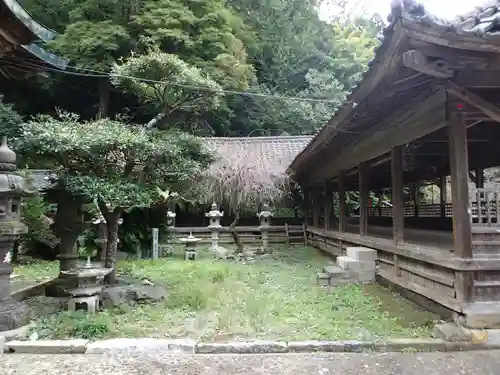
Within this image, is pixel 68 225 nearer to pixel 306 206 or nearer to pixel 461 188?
pixel 461 188

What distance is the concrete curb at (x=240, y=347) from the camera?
4.08 m

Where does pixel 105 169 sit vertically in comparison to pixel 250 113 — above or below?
below

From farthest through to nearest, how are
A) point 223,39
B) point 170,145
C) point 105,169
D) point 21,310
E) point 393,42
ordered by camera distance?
1. point 223,39
2. point 170,145
3. point 105,169
4. point 21,310
5. point 393,42

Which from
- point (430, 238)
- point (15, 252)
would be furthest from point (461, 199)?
point (15, 252)

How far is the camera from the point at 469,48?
10.8ft

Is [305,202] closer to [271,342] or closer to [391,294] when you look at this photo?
[391,294]

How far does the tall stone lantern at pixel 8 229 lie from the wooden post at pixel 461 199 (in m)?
5.09

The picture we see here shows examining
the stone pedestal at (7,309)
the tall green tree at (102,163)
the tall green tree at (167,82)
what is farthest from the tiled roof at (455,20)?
the stone pedestal at (7,309)

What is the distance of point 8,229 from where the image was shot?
493cm

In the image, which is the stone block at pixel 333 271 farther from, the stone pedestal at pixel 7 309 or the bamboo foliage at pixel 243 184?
the bamboo foliage at pixel 243 184

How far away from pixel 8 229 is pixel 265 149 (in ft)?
46.5

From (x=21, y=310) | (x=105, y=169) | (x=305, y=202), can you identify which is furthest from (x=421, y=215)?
(x=21, y=310)

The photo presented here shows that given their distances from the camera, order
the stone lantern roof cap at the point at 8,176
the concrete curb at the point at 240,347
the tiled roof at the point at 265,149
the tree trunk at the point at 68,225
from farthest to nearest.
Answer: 1. the tiled roof at the point at 265,149
2. the tree trunk at the point at 68,225
3. the stone lantern roof cap at the point at 8,176
4. the concrete curb at the point at 240,347

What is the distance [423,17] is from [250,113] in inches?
811
